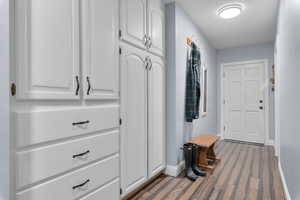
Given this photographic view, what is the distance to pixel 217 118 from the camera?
15.9 feet

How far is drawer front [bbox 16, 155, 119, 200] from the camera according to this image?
39.4 inches

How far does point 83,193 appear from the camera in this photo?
49.4 inches

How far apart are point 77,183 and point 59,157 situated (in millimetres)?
264

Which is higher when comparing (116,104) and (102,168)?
(116,104)

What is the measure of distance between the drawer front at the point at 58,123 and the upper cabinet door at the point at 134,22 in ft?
2.68

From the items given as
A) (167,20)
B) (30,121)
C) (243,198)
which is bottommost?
(243,198)

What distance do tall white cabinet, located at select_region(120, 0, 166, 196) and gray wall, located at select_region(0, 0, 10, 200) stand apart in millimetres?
948

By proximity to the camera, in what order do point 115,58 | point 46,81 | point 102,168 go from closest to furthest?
point 46,81 < point 102,168 < point 115,58

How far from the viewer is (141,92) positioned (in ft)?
6.49

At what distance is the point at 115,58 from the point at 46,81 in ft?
2.24

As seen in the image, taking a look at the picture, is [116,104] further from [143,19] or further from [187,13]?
[187,13]

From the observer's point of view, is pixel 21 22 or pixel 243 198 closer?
pixel 21 22

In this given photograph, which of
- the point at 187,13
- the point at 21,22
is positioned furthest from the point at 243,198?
the point at 187,13

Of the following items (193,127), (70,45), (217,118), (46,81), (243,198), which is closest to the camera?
(46,81)
